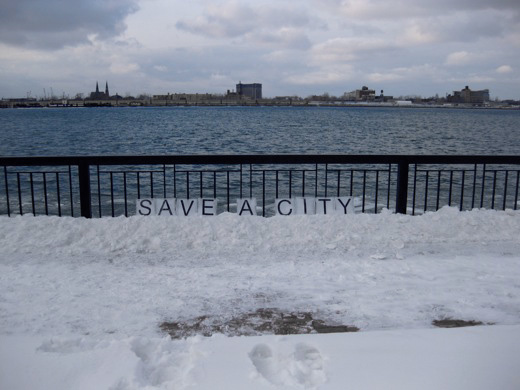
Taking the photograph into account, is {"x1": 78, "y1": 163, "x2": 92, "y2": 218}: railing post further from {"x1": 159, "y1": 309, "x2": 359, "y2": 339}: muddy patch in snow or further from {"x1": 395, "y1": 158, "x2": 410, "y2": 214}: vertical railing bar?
{"x1": 395, "y1": 158, "x2": 410, "y2": 214}: vertical railing bar

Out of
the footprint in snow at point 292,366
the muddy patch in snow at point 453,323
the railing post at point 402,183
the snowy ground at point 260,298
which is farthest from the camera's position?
the railing post at point 402,183

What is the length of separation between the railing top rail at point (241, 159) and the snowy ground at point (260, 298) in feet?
3.97

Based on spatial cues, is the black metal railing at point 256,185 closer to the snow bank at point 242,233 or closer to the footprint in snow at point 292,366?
the snow bank at point 242,233

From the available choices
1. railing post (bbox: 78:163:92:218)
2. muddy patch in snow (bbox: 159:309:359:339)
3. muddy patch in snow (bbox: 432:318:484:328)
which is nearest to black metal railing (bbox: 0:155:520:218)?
railing post (bbox: 78:163:92:218)

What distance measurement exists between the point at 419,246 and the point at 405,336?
313 centimetres

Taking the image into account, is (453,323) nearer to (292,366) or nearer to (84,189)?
(292,366)

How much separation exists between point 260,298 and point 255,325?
665 mm

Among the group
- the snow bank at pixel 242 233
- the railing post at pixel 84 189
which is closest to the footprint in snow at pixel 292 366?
the snow bank at pixel 242 233

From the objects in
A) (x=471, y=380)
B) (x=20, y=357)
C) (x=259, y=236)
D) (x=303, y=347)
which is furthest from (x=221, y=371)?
(x=259, y=236)

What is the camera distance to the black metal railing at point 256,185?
880cm

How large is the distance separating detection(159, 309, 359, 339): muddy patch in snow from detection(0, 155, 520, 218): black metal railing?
4.37 meters

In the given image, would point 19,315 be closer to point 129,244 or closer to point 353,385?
point 129,244

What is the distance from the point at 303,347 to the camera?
4.05 metres

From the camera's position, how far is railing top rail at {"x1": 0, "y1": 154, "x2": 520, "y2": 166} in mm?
8539
